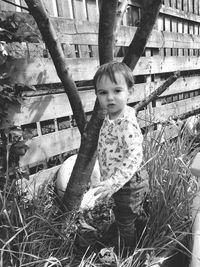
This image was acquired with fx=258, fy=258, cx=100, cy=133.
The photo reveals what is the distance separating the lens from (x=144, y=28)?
1.55 m

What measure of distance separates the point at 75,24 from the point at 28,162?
4.40 ft

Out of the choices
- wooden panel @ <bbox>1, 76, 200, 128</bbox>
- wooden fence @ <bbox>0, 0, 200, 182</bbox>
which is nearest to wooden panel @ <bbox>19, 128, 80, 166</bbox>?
wooden fence @ <bbox>0, 0, 200, 182</bbox>

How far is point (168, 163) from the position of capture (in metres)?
1.97

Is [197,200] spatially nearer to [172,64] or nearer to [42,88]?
[42,88]

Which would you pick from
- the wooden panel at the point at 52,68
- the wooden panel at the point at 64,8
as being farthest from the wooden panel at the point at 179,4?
the wooden panel at the point at 64,8

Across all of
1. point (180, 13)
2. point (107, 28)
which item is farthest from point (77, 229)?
point (180, 13)

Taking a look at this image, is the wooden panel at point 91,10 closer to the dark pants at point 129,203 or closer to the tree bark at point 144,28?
the tree bark at point 144,28

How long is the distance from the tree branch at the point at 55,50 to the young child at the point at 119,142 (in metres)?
0.40

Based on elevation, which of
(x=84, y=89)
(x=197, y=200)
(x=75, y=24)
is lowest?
(x=197, y=200)

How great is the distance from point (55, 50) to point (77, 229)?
3.73ft

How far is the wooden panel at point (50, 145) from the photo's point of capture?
219 cm

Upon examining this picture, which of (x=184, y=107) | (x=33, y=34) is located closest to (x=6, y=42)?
(x=33, y=34)

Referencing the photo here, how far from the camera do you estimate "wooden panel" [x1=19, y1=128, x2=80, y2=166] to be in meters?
2.19

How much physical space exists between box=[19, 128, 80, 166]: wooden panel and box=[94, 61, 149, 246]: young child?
957 millimetres
